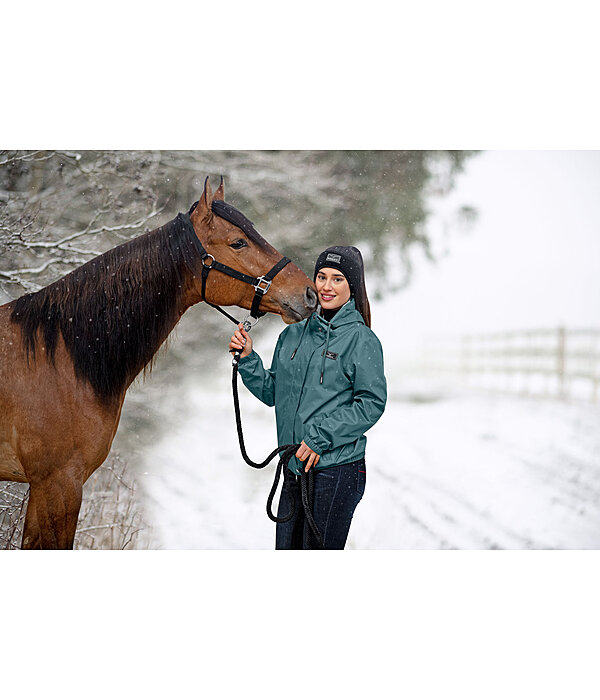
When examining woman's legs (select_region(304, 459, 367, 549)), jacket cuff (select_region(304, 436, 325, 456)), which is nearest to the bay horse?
jacket cuff (select_region(304, 436, 325, 456))

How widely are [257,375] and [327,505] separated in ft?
2.08

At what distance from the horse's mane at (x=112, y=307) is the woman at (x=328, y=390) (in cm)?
41

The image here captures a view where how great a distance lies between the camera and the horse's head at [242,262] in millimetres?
2564

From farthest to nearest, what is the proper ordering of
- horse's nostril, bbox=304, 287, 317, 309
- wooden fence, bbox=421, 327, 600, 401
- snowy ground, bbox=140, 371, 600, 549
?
1. wooden fence, bbox=421, 327, 600, 401
2. snowy ground, bbox=140, 371, 600, 549
3. horse's nostril, bbox=304, 287, 317, 309

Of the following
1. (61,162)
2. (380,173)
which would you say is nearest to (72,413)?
(61,162)

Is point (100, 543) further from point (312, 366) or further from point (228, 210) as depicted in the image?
point (228, 210)

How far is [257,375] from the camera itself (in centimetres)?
A: 257

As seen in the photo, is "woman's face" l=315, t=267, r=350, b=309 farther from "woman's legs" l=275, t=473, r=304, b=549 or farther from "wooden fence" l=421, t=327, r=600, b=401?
"wooden fence" l=421, t=327, r=600, b=401

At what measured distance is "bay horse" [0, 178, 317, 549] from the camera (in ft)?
8.11

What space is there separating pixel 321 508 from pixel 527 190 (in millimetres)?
2198

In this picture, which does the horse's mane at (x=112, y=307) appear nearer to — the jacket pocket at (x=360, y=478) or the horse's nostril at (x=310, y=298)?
the horse's nostril at (x=310, y=298)

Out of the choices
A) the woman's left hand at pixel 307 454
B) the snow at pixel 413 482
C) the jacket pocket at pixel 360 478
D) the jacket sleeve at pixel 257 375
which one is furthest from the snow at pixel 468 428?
the woman's left hand at pixel 307 454

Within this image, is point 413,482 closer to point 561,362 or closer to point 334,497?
point 334,497

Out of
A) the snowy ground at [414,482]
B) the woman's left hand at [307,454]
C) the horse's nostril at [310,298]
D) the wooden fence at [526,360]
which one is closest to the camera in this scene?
the woman's left hand at [307,454]
